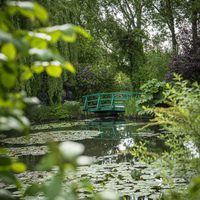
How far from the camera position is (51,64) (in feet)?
1.97

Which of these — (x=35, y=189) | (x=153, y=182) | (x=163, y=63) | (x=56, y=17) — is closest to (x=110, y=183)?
(x=153, y=182)

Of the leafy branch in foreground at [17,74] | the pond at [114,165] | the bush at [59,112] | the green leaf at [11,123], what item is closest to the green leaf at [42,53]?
the leafy branch in foreground at [17,74]

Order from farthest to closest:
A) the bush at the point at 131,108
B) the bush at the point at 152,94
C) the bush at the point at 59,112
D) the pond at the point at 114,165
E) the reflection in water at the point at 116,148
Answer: the bush at the point at 59,112 < the bush at the point at 131,108 < the bush at the point at 152,94 < the reflection in water at the point at 116,148 < the pond at the point at 114,165

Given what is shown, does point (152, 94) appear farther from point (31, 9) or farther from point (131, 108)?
point (31, 9)

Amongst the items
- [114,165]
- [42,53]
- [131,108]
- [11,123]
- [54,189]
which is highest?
[131,108]

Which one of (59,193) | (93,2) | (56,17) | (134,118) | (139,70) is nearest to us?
(59,193)

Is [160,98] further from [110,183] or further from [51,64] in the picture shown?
[51,64]

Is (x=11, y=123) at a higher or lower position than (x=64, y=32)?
lower

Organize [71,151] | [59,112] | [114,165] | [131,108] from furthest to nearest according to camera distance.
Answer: [59,112]
[131,108]
[114,165]
[71,151]

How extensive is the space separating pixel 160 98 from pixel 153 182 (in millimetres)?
8581

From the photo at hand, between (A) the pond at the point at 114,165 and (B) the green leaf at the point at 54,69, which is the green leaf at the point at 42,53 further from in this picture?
(A) the pond at the point at 114,165

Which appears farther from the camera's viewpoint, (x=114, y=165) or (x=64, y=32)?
(x=114, y=165)

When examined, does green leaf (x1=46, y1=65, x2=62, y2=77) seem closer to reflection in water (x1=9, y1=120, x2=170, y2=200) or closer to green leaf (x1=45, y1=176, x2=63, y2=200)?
green leaf (x1=45, y1=176, x2=63, y2=200)

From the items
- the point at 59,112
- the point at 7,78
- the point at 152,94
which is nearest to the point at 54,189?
the point at 7,78
